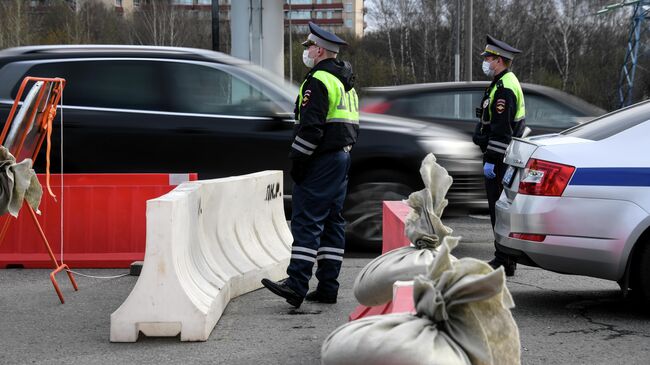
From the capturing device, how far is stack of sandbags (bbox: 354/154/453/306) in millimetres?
4297

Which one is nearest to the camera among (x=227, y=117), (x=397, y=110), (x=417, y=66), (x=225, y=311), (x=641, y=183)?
(x=641, y=183)

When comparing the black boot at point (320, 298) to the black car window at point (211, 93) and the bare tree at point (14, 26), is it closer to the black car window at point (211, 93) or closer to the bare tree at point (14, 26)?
the black car window at point (211, 93)

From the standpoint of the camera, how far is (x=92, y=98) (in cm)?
983

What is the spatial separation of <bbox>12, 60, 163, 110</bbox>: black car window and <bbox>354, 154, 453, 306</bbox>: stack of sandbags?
580 cm

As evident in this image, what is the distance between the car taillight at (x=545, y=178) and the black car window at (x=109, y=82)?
440cm

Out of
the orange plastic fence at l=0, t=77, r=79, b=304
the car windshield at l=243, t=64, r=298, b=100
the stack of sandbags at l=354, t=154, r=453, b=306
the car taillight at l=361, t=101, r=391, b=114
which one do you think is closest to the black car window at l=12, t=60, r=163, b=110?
the car windshield at l=243, t=64, r=298, b=100

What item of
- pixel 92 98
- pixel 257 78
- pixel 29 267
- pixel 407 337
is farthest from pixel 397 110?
pixel 407 337

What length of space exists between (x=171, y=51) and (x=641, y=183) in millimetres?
5320

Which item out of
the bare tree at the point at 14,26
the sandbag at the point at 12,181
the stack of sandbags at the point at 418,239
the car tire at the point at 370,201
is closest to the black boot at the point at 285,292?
the sandbag at the point at 12,181

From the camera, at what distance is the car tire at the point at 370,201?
960 centimetres

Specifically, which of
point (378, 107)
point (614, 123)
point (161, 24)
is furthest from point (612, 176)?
point (161, 24)

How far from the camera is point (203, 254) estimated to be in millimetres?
6691

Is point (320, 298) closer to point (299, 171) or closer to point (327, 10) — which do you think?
point (299, 171)

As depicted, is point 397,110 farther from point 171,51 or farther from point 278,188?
point 278,188
